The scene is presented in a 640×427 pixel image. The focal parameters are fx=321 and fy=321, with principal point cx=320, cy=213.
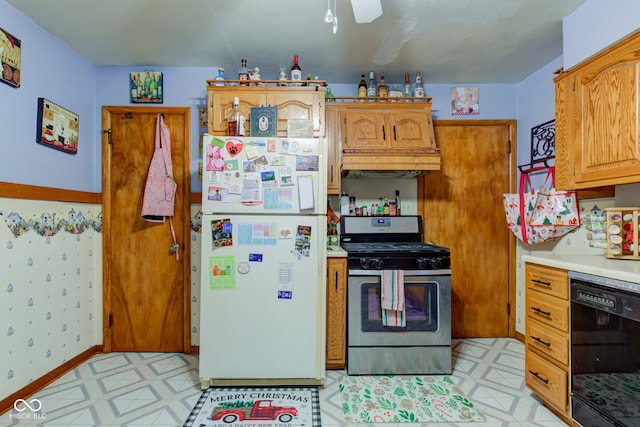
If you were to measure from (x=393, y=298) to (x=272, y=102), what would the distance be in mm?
1644

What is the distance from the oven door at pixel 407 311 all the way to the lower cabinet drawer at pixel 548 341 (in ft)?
1.64

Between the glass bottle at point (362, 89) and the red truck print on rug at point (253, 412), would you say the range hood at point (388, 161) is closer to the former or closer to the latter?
the glass bottle at point (362, 89)

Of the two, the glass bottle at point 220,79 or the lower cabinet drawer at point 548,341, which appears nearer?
the lower cabinet drawer at point 548,341

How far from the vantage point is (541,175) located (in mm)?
2596

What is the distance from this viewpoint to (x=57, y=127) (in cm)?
220

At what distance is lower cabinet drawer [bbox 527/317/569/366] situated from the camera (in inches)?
64.6

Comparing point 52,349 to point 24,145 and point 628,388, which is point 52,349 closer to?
point 24,145

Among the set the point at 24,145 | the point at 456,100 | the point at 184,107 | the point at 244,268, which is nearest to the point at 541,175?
the point at 456,100

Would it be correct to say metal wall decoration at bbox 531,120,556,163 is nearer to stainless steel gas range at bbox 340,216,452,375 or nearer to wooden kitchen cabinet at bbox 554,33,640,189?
wooden kitchen cabinet at bbox 554,33,640,189

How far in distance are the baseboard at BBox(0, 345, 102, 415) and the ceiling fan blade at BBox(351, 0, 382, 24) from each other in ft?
8.97

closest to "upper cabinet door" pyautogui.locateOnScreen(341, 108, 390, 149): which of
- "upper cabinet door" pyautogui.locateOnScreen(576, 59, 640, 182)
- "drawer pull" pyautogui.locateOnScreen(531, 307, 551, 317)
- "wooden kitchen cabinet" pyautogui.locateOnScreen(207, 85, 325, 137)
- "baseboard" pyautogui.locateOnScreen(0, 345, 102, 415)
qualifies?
"wooden kitchen cabinet" pyautogui.locateOnScreen(207, 85, 325, 137)

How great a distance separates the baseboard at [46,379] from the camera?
1.82 m

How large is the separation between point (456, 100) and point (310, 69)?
135 centimetres

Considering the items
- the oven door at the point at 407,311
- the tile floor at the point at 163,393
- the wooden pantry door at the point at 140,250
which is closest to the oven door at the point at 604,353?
the tile floor at the point at 163,393
